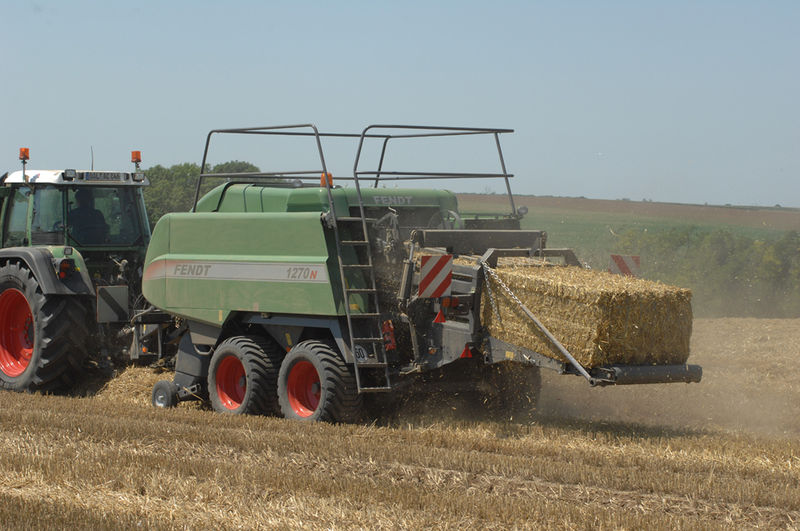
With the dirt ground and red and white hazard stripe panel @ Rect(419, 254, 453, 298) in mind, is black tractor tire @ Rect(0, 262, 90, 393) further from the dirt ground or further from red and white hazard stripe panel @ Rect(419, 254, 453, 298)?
the dirt ground

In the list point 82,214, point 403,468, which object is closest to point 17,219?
point 82,214

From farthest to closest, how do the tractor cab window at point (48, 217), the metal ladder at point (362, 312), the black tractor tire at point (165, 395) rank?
the tractor cab window at point (48, 217)
the black tractor tire at point (165, 395)
the metal ladder at point (362, 312)

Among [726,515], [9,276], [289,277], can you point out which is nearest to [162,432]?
[289,277]

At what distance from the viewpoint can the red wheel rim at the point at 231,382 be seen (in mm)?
9617

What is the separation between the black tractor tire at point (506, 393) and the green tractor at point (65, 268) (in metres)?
4.15

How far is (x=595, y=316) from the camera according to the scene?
24.1 ft

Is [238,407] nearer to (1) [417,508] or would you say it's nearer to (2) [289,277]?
(2) [289,277]

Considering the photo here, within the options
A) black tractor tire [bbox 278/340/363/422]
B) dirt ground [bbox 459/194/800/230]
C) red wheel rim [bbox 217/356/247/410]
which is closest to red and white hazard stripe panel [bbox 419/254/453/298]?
black tractor tire [bbox 278/340/363/422]

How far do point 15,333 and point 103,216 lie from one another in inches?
68.3

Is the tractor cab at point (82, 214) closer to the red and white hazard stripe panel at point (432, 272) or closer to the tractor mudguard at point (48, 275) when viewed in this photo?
the tractor mudguard at point (48, 275)

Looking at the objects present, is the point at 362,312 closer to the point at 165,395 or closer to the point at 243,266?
the point at 243,266

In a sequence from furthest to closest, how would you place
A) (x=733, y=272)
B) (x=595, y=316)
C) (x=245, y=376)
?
(x=733, y=272), (x=245, y=376), (x=595, y=316)

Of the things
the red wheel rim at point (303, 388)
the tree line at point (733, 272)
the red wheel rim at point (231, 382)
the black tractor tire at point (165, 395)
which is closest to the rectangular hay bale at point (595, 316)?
the red wheel rim at point (303, 388)

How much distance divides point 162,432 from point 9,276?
3863mm
